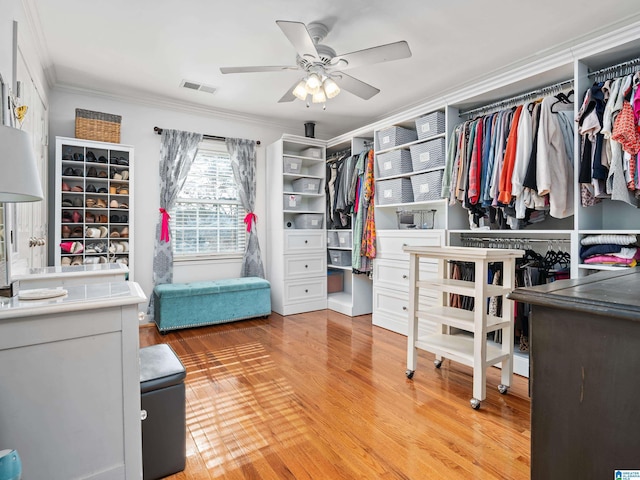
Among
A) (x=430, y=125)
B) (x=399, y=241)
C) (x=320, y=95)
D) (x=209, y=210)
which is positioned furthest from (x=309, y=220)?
(x=320, y=95)

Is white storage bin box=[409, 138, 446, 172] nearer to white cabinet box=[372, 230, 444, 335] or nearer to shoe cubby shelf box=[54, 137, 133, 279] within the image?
white cabinet box=[372, 230, 444, 335]

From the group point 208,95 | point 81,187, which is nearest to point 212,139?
point 208,95

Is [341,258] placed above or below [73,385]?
above

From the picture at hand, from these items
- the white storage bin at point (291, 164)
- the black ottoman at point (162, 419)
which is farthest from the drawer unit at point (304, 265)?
the black ottoman at point (162, 419)

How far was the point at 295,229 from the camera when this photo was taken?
14.8 feet

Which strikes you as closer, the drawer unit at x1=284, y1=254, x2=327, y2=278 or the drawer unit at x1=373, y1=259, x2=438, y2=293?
the drawer unit at x1=373, y1=259, x2=438, y2=293

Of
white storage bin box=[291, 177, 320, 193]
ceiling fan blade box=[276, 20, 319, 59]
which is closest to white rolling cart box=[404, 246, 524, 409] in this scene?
ceiling fan blade box=[276, 20, 319, 59]

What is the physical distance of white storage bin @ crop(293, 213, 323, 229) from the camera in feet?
15.3

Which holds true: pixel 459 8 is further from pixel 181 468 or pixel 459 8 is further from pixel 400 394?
pixel 181 468

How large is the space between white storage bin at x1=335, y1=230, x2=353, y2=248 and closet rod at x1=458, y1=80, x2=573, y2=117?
191cm

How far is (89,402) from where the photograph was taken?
126 centimetres

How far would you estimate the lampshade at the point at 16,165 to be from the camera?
1097 mm

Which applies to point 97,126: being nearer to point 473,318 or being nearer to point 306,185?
point 306,185

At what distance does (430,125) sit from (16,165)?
124 inches
